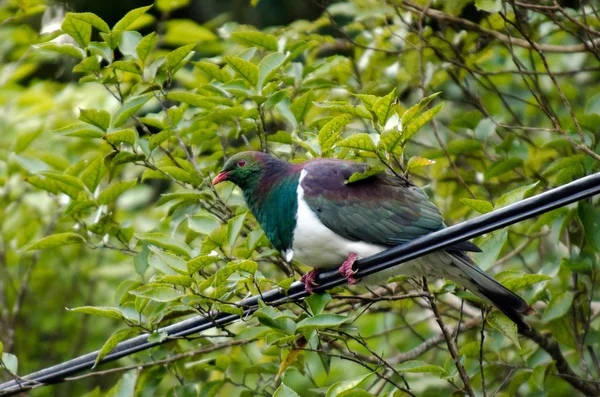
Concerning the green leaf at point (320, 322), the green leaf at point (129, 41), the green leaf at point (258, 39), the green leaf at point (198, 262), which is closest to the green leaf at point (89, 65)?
the green leaf at point (129, 41)

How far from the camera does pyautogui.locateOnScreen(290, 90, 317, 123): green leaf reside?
4129 mm

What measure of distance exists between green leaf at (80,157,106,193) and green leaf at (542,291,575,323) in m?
2.24

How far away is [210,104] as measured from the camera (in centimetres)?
421

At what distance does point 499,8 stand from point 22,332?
5.28 metres

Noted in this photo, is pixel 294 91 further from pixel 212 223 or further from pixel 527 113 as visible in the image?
pixel 527 113

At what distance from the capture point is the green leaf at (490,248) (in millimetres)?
3654

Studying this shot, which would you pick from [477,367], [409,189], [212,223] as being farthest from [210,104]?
[477,367]

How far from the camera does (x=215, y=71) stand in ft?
13.7

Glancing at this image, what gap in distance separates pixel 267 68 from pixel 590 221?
160cm

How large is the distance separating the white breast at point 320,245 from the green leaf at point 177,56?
3.06 feet

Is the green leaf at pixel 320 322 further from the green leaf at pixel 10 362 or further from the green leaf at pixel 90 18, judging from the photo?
the green leaf at pixel 90 18

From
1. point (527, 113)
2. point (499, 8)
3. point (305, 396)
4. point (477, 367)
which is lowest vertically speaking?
point (305, 396)

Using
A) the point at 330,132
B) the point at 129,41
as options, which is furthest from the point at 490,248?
the point at 129,41

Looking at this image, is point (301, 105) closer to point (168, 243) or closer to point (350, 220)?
point (350, 220)
